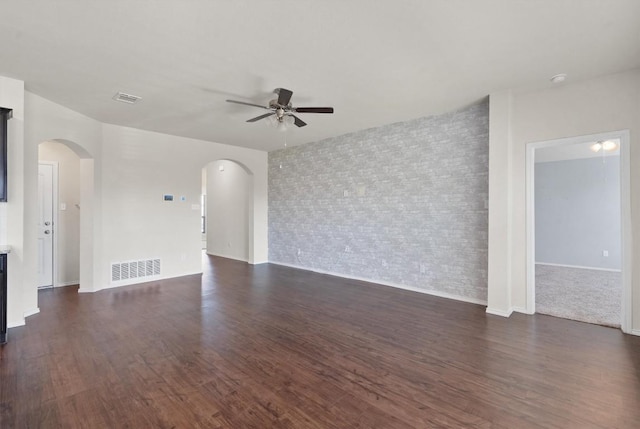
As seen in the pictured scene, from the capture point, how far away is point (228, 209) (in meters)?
8.58

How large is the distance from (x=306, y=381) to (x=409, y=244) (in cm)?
329

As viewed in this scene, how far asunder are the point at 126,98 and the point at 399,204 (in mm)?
4403

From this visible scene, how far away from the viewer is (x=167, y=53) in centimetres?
287

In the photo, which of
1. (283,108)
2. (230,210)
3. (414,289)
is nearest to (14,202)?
(283,108)

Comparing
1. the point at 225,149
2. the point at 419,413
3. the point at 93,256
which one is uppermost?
the point at 225,149

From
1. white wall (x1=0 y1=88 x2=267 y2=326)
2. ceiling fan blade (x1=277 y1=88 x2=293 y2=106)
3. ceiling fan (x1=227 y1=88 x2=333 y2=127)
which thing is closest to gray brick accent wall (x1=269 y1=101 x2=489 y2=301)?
white wall (x1=0 y1=88 x2=267 y2=326)

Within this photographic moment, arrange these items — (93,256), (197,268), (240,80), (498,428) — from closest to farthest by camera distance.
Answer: (498,428) < (240,80) < (93,256) < (197,268)

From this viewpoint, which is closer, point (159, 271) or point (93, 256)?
point (93, 256)

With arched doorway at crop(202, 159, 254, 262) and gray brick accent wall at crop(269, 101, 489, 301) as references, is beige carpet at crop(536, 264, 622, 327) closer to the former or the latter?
gray brick accent wall at crop(269, 101, 489, 301)

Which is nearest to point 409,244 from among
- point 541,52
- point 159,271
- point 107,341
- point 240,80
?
point 541,52

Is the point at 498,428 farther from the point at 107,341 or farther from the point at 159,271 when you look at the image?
the point at 159,271

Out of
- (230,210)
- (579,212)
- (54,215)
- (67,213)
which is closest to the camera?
(54,215)

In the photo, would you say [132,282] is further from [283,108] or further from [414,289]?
[414,289]

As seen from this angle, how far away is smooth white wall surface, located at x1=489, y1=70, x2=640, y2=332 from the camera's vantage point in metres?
3.27
